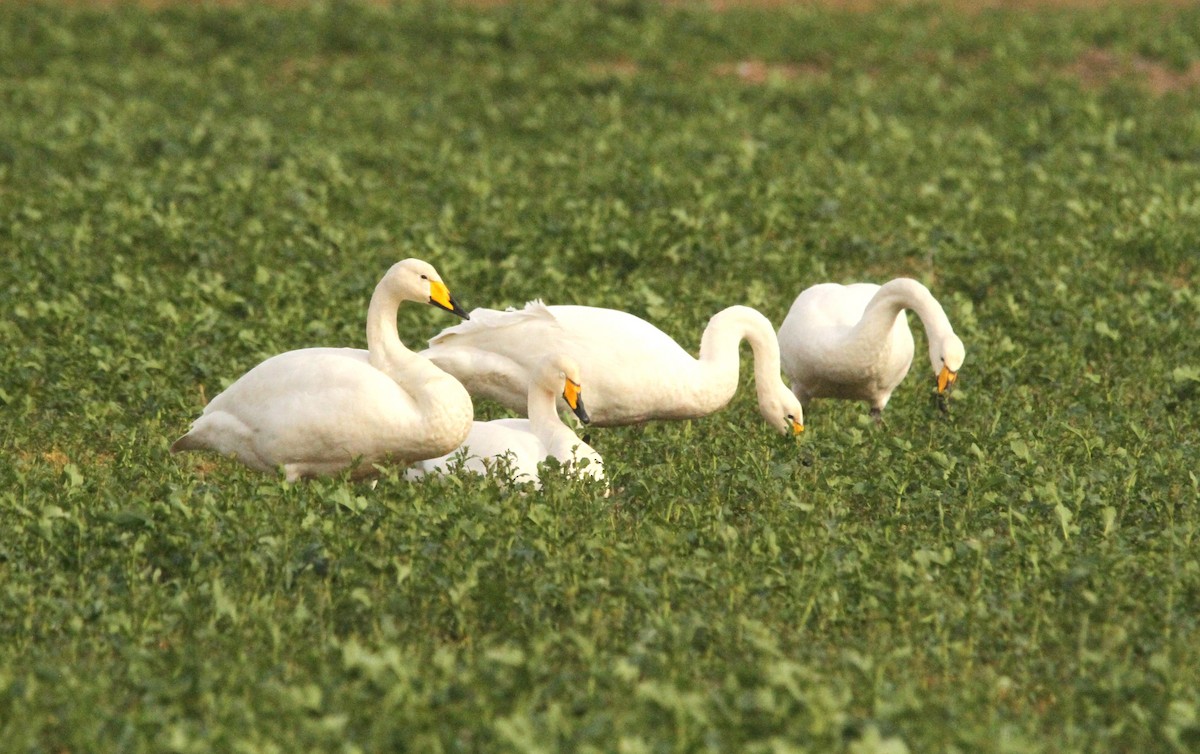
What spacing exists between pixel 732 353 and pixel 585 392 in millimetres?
769

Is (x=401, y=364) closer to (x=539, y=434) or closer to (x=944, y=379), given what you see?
(x=539, y=434)

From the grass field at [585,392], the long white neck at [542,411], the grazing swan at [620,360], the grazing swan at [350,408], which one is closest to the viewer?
the grass field at [585,392]

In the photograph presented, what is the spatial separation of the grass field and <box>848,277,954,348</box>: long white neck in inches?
17.3

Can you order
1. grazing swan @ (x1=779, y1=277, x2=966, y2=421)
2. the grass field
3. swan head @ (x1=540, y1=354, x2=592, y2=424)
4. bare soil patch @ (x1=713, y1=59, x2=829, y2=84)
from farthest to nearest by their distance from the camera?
1. bare soil patch @ (x1=713, y1=59, x2=829, y2=84)
2. grazing swan @ (x1=779, y1=277, x2=966, y2=421)
3. swan head @ (x1=540, y1=354, x2=592, y2=424)
4. the grass field

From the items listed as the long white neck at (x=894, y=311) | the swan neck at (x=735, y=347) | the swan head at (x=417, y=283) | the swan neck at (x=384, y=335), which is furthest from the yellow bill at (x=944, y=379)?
the swan neck at (x=384, y=335)

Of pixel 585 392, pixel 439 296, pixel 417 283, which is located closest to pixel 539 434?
pixel 585 392

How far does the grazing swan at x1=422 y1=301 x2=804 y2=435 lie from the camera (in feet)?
28.1

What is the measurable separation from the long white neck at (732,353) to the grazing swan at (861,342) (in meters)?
0.45

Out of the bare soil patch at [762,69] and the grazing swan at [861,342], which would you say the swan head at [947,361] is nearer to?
the grazing swan at [861,342]

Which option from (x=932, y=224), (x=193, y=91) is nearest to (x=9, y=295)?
(x=932, y=224)

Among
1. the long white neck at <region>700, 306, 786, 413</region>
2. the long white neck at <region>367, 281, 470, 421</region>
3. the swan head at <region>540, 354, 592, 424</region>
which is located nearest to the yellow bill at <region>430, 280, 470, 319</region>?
the long white neck at <region>367, 281, 470, 421</region>

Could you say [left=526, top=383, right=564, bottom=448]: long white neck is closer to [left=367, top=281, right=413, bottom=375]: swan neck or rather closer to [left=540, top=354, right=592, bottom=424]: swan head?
[left=540, top=354, right=592, bottom=424]: swan head

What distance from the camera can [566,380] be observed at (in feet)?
26.8

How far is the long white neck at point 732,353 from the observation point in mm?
8734
